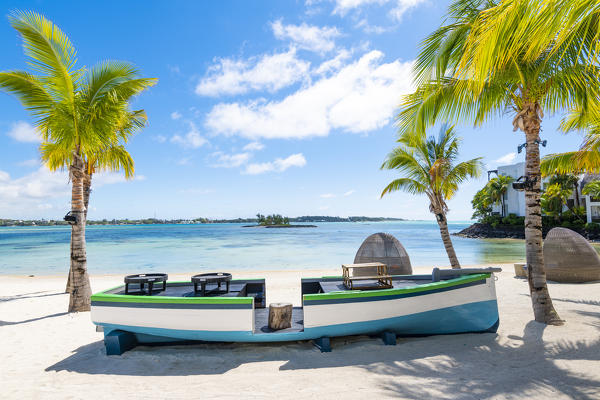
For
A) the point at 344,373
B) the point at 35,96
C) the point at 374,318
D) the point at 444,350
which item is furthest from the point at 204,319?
the point at 35,96

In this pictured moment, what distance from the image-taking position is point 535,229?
6.11 m

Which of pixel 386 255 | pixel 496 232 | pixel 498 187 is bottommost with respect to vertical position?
pixel 496 232

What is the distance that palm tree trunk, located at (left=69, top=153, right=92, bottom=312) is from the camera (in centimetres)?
805

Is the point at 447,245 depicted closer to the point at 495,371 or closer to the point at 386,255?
the point at 386,255

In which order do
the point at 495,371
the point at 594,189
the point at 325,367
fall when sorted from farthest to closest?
the point at 594,189 → the point at 325,367 → the point at 495,371

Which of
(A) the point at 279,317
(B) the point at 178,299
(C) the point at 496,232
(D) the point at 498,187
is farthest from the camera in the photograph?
(D) the point at 498,187

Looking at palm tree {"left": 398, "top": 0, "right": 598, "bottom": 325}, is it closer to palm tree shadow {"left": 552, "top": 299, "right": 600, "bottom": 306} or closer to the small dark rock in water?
palm tree shadow {"left": 552, "top": 299, "right": 600, "bottom": 306}

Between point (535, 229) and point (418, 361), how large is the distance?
3.64 meters

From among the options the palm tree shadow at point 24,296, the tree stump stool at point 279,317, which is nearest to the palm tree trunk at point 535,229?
the tree stump stool at point 279,317

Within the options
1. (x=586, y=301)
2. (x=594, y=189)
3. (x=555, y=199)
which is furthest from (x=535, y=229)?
(x=555, y=199)

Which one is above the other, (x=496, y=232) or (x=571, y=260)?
(x=571, y=260)

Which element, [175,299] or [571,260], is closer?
[175,299]

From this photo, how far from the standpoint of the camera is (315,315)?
5.07 meters

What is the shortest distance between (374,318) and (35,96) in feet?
30.1
